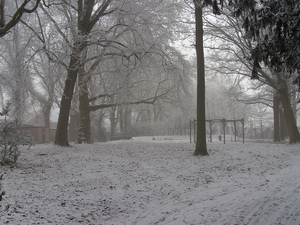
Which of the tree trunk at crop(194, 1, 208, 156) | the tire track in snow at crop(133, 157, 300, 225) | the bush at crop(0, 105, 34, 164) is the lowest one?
the tire track in snow at crop(133, 157, 300, 225)


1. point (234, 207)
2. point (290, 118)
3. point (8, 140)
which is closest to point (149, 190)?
point (234, 207)

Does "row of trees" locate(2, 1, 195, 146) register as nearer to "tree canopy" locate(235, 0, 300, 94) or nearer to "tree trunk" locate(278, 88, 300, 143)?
"tree trunk" locate(278, 88, 300, 143)

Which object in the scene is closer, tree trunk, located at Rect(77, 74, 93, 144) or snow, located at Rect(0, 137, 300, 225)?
snow, located at Rect(0, 137, 300, 225)

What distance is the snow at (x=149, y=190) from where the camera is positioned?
183 inches

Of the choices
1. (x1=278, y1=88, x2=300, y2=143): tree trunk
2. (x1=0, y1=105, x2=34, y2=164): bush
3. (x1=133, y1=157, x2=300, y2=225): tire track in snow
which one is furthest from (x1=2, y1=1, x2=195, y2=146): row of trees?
(x1=133, y1=157, x2=300, y2=225): tire track in snow

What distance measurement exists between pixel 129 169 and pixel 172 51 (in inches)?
316

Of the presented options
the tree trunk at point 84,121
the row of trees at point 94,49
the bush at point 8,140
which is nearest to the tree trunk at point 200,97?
the row of trees at point 94,49

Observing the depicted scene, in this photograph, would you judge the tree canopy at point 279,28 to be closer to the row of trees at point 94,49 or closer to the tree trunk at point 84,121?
the row of trees at point 94,49

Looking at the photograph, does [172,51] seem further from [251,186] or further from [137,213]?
[137,213]

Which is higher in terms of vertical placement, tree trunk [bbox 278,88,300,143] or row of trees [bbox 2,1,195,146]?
row of trees [bbox 2,1,195,146]

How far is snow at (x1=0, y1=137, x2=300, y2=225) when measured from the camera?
465 centimetres

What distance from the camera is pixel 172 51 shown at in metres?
14.4

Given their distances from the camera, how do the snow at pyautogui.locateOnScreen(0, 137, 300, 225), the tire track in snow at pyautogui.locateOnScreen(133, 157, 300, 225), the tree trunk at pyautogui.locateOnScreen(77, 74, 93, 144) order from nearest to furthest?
the tire track in snow at pyautogui.locateOnScreen(133, 157, 300, 225), the snow at pyautogui.locateOnScreen(0, 137, 300, 225), the tree trunk at pyautogui.locateOnScreen(77, 74, 93, 144)

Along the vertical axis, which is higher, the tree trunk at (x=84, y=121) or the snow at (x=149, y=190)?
the tree trunk at (x=84, y=121)
